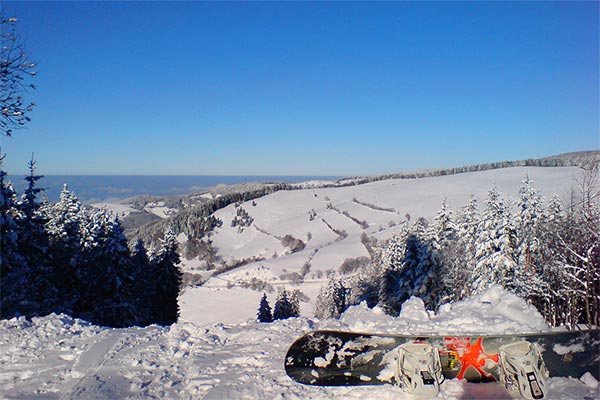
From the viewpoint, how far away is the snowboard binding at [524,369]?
4.94 metres

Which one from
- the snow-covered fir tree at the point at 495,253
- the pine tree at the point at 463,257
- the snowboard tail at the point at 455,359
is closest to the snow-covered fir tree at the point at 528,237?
the snow-covered fir tree at the point at 495,253

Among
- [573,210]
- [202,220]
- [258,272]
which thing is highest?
[573,210]

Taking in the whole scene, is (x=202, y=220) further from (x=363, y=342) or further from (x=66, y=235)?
(x=363, y=342)

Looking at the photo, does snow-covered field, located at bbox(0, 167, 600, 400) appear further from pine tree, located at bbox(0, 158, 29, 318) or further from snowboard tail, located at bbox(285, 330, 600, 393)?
pine tree, located at bbox(0, 158, 29, 318)

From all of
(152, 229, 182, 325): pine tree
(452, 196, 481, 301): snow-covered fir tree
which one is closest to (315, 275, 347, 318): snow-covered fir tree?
(452, 196, 481, 301): snow-covered fir tree

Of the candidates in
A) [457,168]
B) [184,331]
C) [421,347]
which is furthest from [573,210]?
[457,168]

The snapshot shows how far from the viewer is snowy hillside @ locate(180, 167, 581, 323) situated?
76.5m

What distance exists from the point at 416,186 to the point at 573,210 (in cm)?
13262

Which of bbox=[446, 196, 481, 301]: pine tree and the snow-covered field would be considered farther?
bbox=[446, 196, 481, 301]: pine tree

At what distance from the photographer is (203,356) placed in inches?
254

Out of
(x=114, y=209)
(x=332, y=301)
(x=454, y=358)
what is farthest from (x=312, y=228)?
(x=454, y=358)

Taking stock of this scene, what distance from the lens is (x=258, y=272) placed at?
3573 inches

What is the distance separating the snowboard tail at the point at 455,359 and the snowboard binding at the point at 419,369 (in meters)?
0.08

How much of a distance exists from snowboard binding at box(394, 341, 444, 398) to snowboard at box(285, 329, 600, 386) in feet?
0.61
